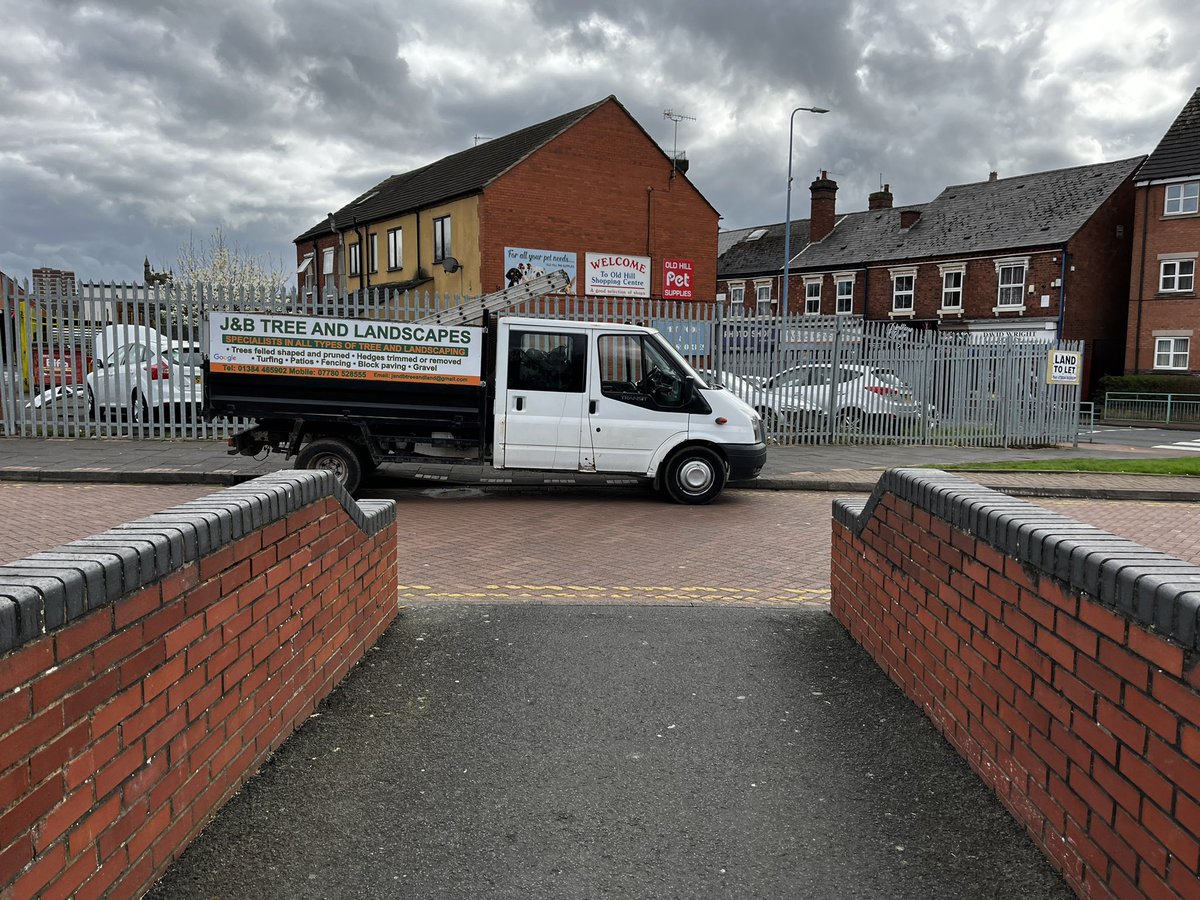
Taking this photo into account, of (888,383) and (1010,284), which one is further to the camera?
(1010,284)

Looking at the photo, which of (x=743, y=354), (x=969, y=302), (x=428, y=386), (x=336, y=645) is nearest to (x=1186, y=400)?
→ (x=969, y=302)

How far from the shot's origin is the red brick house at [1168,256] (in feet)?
120

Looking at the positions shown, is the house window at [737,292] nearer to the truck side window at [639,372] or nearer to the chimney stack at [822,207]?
the chimney stack at [822,207]

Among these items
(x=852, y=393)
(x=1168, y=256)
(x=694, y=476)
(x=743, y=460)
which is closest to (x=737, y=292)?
(x=1168, y=256)

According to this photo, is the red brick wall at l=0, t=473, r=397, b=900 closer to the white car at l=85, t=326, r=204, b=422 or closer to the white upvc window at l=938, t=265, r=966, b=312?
the white car at l=85, t=326, r=204, b=422

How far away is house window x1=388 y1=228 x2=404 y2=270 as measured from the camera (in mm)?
36656

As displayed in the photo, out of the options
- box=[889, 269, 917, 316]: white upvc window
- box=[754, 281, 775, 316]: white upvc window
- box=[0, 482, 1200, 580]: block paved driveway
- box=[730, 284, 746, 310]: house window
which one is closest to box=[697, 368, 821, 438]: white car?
box=[0, 482, 1200, 580]: block paved driveway

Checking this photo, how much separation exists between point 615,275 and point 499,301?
21650 mm

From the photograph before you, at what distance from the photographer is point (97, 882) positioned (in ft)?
A: 7.53

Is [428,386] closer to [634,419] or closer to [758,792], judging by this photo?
[634,419]

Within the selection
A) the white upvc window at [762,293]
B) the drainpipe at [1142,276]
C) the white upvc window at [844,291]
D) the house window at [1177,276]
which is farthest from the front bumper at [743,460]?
the white upvc window at [762,293]

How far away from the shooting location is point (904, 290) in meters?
45.0

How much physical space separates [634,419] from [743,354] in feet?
23.7

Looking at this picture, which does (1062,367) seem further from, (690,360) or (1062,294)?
(1062,294)
